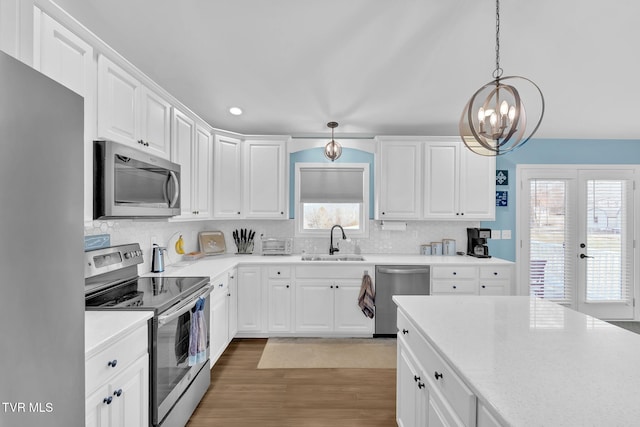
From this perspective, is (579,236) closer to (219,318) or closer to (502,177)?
(502,177)

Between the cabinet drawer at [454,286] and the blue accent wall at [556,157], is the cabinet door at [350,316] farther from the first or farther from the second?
the blue accent wall at [556,157]

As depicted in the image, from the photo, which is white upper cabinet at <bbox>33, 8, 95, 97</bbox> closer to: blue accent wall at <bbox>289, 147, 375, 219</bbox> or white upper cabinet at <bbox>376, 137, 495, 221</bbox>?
blue accent wall at <bbox>289, 147, 375, 219</bbox>

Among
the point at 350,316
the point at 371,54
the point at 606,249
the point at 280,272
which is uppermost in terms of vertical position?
the point at 371,54

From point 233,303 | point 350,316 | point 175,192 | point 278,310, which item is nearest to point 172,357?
point 175,192

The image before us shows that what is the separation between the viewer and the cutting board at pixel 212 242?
4094 millimetres

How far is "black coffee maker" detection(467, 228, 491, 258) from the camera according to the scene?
161 inches

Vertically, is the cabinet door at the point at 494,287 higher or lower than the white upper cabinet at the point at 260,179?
lower

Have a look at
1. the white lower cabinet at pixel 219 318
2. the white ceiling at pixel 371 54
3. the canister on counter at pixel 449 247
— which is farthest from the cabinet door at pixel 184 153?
the canister on counter at pixel 449 247

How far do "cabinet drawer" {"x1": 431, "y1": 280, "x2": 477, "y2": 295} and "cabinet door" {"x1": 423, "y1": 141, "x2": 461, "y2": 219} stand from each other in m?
0.81

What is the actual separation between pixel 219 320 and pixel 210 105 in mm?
2295

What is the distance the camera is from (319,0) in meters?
2.35

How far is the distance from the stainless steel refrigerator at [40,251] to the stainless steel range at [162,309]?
1.10 meters

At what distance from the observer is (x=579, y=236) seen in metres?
4.32

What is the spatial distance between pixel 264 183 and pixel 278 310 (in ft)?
5.03
